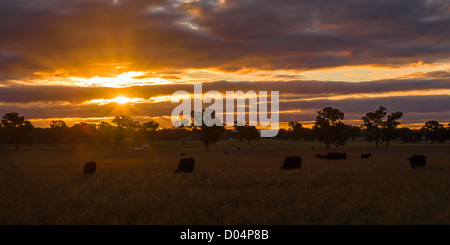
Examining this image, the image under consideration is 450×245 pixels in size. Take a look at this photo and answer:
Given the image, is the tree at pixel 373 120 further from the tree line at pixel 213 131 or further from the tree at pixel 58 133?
the tree at pixel 58 133

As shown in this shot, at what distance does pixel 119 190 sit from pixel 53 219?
5734 mm

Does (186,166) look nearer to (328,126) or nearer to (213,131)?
(213,131)

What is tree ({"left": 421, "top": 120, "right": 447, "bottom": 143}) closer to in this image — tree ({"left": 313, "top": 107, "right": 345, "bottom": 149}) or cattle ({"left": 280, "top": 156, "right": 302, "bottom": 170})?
tree ({"left": 313, "top": 107, "right": 345, "bottom": 149})

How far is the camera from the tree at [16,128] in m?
95.9

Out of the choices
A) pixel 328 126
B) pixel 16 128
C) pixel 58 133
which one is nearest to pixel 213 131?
pixel 328 126

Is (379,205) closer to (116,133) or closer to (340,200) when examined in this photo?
(340,200)

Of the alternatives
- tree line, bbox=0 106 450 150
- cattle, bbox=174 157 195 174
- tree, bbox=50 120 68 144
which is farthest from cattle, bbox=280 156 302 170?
tree, bbox=50 120 68 144

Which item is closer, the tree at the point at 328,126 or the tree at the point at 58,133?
the tree at the point at 328,126

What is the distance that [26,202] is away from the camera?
557 inches

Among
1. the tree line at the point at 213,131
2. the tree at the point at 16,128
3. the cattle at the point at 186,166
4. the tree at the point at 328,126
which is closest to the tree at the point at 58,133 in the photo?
the tree line at the point at 213,131

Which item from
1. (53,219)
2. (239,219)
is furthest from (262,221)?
(53,219)

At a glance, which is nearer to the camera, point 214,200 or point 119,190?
point 214,200

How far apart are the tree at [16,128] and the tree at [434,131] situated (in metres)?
164

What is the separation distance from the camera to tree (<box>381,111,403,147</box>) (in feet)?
365
